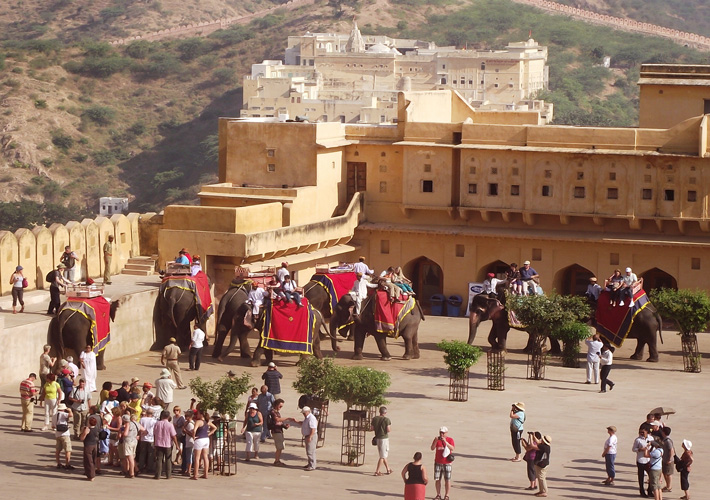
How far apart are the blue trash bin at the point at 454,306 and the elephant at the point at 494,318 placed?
5.52 m

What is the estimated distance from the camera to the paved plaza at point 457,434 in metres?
21.5

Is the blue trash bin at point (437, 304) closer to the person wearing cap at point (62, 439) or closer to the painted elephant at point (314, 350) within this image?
the painted elephant at point (314, 350)

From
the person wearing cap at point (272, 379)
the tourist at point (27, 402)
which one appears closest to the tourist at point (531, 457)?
the person wearing cap at point (272, 379)

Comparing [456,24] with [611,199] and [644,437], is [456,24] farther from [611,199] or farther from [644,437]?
[644,437]

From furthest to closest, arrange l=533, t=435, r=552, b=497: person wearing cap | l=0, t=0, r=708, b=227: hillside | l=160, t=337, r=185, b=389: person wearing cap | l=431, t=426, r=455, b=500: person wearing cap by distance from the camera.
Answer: l=0, t=0, r=708, b=227: hillside
l=160, t=337, r=185, b=389: person wearing cap
l=533, t=435, r=552, b=497: person wearing cap
l=431, t=426, r=455, b=500: person wearing cap

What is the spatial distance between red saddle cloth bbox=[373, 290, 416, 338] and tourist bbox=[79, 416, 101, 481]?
932 cm

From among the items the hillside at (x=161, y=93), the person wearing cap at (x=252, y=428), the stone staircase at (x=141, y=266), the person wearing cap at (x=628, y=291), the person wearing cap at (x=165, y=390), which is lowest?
the person wearing cap at (x=252, y=428)

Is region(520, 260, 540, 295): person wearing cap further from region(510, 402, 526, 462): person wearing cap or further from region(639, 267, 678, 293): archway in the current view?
region(510, 402, 526, 462): person wearing cap

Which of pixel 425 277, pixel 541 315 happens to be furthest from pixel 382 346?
pixel 425 277

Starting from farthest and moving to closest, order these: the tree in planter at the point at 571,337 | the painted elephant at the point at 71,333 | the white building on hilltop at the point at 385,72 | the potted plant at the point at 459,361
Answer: the white building on hilltop at the point at 385,72
the tree in planter at the point at 571,337
the painted elephant at the point at 71,333
the potted plant at the point at 459,361

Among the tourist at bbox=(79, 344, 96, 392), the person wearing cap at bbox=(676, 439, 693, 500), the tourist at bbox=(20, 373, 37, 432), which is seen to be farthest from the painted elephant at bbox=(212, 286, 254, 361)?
the person wearing cap at bbox=(676, 439, 693, 500)

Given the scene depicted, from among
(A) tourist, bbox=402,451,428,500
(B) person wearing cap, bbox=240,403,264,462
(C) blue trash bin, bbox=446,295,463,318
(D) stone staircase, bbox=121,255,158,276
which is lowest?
(A) tourist, bbox=402,451,428,500

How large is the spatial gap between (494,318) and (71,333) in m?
7.93

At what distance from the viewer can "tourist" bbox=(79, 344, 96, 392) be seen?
85.4 feet
